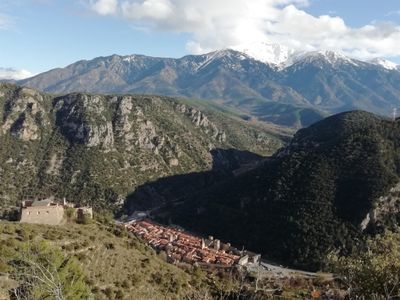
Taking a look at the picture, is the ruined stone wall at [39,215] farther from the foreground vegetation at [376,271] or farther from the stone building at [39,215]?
the foreground vegetation at [376,271]

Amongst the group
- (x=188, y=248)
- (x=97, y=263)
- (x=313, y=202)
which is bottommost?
(x=188, y=248)

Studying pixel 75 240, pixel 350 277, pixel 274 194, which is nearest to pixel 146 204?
pixel 274 194

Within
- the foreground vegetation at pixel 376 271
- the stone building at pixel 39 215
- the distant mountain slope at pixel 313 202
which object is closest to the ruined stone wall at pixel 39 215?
the stone building at pixel 39 215

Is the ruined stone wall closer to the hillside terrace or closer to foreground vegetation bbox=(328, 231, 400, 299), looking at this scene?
foreground vegetation bbox=(328, 231, 400, 299)

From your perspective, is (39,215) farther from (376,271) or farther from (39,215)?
(376,271)

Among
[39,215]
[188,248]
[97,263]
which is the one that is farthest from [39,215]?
[188,248]

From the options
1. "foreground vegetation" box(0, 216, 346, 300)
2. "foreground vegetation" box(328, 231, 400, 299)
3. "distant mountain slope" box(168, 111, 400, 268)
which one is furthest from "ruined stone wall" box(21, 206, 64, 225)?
"distant mountain slope" box(168, 111, 400, 268)
